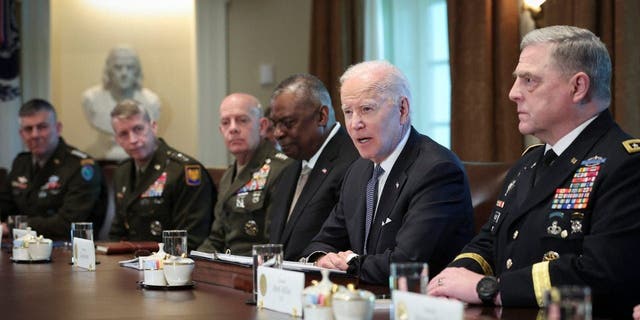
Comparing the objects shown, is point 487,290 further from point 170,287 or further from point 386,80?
point 386,80

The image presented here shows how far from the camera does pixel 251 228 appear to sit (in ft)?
14.9

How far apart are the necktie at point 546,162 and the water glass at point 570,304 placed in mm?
1268

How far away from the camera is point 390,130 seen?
338 centimetres

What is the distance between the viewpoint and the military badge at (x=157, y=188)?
5230 millimetres

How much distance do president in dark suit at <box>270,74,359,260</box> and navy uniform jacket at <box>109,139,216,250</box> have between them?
0.98 metres

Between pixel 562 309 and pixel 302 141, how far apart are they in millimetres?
2692

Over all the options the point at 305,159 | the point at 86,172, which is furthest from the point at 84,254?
the point at 86,172

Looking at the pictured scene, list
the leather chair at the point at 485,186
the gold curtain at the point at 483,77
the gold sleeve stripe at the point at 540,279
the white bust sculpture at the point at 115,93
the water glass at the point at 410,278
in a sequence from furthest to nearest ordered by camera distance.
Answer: the white bust sculpture at the point at 115,93 < the gold curtain at the point at 483,77 < the leather chair at the point at 485,186 < the gold sleeve stripe at the point at 540,279 < the water glass at the point at 410,278

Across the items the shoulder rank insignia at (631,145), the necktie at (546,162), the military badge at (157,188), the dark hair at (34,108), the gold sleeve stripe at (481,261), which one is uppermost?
the dark hair at (34,108)

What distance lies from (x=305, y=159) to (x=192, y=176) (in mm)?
1214

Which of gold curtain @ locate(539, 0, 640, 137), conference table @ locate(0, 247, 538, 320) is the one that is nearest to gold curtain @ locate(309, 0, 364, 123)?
gold curtain @ locate(539, 0, 640, 137)

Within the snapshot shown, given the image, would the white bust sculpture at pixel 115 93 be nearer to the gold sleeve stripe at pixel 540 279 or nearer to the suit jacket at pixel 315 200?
the suit jacket at pixel 315 200

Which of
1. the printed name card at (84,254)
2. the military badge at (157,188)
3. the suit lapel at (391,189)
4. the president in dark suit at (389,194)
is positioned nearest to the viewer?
the president in dark suit at (389,194)

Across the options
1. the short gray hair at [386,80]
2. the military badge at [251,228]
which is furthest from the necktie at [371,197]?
the military badge at [251,228]
